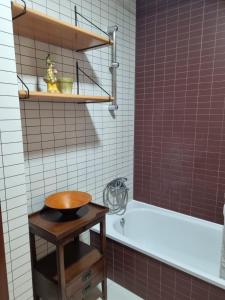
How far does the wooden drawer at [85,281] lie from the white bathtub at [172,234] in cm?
30

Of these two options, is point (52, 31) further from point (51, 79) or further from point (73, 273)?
point (73, 273)

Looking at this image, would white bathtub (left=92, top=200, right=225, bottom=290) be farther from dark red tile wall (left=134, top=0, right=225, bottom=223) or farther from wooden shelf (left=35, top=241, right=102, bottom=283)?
wooden shelf (left=35, top=241, right=102, bottom=283)

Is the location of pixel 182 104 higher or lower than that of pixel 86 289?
higher

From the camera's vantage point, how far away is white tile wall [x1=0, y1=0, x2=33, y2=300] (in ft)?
3.20

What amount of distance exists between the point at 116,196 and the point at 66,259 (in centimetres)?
91

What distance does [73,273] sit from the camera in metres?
1.39

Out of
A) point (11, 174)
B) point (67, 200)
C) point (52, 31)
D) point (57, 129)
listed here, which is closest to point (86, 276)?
point (67, 200)

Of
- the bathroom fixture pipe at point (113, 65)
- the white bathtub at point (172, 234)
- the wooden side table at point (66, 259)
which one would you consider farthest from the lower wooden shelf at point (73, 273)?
the bathroom fixture pipe at point (113, 65)

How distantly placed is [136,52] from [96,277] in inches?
81.8

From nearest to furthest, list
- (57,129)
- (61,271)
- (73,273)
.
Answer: (61,271) < (73,273) < (57,129)

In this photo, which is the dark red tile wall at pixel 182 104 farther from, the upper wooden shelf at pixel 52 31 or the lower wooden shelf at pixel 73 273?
the lower wooden shelf at pixel 73 273

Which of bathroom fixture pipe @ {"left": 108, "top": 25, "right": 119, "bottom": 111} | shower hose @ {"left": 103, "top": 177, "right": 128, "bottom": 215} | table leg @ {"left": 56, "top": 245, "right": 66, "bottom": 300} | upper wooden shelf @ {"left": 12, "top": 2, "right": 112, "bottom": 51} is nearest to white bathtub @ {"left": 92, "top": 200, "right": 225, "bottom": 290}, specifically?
shower hose @ {"left": 103, "top": 177, "right": 128, "bottom": 215}

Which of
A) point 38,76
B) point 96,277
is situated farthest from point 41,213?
point 38,76

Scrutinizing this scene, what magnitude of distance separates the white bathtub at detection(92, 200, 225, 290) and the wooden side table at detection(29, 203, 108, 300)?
0.32 metres
